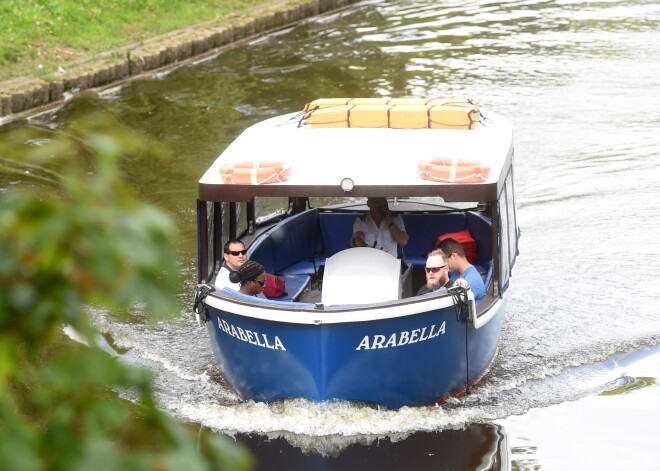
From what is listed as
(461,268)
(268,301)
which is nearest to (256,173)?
(268,301)

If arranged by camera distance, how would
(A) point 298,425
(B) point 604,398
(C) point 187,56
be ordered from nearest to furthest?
(A) point 298,425
(B) point 604,398
(C) point 187,56

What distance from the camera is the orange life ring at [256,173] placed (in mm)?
8414

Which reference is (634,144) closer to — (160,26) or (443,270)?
(443,270)

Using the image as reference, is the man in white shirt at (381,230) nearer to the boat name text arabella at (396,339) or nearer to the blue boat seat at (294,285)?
the blue boat seat at (294,285)

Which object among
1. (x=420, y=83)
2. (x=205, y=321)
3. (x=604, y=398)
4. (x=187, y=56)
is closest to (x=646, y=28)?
(x=420, y=83)

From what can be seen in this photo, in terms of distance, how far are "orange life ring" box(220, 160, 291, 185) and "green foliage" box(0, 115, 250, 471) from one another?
652 centimetres

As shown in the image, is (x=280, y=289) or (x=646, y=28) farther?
(x=646, y=28)

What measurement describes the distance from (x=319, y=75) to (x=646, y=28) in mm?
8060

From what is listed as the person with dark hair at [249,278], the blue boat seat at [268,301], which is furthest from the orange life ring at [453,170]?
the person with dark hair at [249,278]

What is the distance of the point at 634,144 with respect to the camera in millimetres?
16719

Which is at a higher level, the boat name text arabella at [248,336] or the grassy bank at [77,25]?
the boat name text arabella at [248,336]

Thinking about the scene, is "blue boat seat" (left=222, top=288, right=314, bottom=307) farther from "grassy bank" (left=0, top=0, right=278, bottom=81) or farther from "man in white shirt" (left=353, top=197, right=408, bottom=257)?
"grassy bank" (left=0, top=0, right=278, bottom=81)

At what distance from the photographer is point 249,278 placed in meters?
8.70

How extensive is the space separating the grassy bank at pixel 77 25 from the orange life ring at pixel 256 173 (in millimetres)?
12337
